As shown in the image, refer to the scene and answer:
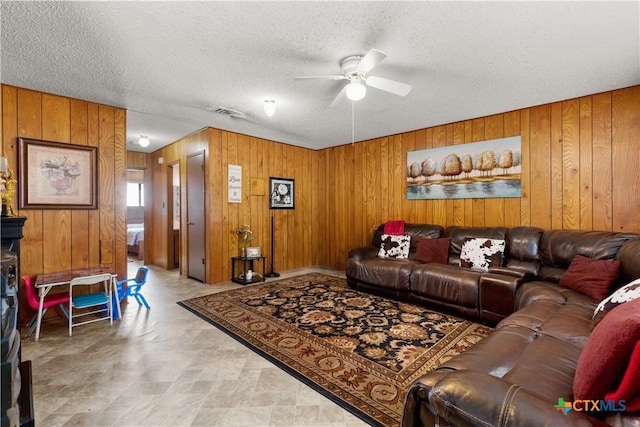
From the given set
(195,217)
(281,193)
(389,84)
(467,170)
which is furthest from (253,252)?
(467,170)

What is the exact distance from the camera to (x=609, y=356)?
93 centimetres

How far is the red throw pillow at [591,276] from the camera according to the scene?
2.30 meters

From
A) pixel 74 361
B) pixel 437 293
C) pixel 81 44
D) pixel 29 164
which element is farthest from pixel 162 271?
pixel 437 293

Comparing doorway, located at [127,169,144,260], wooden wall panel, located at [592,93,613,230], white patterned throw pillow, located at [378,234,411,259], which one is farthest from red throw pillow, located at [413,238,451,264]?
doorway, located at [127,169,144,260]

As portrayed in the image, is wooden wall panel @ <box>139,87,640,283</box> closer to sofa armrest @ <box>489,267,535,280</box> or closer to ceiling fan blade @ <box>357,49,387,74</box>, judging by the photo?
sofa armrest @ <box>489,267,535,280</box>

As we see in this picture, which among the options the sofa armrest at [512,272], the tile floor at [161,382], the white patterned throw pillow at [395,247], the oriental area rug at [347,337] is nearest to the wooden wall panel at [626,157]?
the sofa armrest at [512,272]

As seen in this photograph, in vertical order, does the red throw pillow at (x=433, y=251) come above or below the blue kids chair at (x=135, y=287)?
above

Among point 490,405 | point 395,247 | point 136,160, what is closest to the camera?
point 490,405

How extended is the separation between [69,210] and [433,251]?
4.29 m

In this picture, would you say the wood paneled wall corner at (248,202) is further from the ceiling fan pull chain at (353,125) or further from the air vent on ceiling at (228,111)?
the ceiling fan pull chain at (353,125)

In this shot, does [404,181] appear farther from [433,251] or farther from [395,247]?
[433,251]

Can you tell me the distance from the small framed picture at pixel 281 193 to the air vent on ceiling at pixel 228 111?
1.63 m

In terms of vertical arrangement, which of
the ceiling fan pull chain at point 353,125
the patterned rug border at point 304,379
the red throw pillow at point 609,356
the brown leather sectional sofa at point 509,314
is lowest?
the patterned rug border at point 304,379

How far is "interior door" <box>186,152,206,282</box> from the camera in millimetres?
4570
